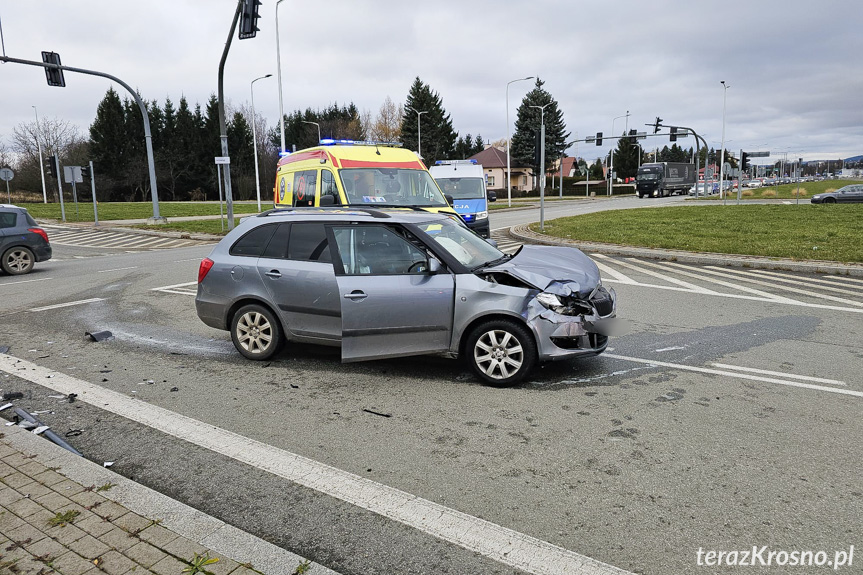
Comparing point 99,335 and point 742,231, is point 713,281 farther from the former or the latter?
point 99,335

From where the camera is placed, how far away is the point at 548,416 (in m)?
4.64

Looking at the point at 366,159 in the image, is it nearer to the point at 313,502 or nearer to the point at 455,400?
the point at 455,400

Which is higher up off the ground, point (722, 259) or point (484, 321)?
point (484, 321)

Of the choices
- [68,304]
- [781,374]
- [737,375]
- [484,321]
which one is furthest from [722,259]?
[68,304]

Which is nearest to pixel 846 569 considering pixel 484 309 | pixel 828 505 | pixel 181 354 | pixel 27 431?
pixel 828 505

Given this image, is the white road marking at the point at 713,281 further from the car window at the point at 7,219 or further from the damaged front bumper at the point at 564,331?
the car window at the point at 7,219

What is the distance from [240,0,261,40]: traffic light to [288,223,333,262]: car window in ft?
34.6

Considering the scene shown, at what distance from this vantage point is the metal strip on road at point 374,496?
2875mm

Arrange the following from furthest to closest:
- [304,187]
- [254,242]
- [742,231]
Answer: [742,231] < [304,187] < [254,242]

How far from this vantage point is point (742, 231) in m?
18.2

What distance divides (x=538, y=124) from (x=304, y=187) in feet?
216

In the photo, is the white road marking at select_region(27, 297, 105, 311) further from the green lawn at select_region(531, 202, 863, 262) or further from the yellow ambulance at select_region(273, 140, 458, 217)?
the green lawn at select_region(531, 202, 863, 262)

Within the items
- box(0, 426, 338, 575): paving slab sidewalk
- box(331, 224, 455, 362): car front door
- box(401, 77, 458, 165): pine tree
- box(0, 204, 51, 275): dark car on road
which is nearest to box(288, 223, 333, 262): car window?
box(331, 224, 455, 362): car front door

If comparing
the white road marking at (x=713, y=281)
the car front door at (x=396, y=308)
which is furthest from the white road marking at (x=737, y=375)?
the white road marking at (x=713, y=281)
